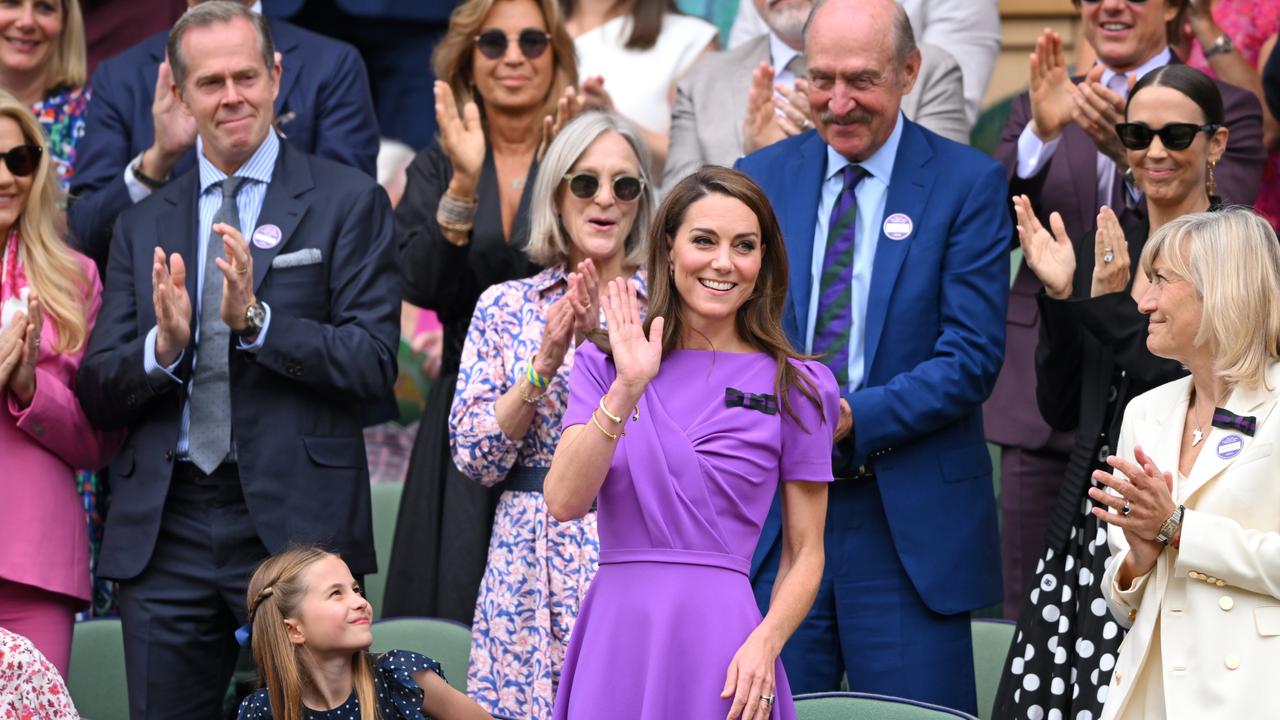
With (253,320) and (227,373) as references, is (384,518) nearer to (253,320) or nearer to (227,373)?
(227,373)

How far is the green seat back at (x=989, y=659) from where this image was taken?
5.19 m

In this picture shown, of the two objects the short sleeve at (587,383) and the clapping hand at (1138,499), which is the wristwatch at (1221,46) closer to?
the clapping hand at (1138,499)

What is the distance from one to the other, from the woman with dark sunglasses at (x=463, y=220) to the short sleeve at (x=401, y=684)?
3.87ft

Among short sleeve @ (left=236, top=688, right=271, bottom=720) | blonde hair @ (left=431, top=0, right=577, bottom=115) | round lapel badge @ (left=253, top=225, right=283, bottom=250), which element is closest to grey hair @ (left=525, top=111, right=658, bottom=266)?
round lapel badge @ (left=253, top=225, right=283, bottom=250)

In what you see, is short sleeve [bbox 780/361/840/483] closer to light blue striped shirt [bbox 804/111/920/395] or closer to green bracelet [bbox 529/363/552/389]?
light blue striped shirt [bbox 804/111/920/395]

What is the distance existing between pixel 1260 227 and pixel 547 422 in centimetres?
192

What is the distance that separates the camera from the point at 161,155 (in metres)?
5.70

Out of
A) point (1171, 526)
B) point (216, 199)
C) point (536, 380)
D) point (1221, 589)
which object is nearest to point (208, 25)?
point (216, 199)

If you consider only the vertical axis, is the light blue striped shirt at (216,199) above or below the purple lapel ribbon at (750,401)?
above

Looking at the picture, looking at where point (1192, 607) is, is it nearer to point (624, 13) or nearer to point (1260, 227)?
point (1260, 227)

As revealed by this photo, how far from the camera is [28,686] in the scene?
4.44m

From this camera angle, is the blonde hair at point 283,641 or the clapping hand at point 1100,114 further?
the clapping hand at point 1100,114

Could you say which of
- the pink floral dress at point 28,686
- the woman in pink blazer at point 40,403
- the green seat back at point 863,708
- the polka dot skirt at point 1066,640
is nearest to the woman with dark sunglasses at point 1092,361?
the polka dot skirt at point 1066,640

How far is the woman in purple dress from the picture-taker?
3.69 m
